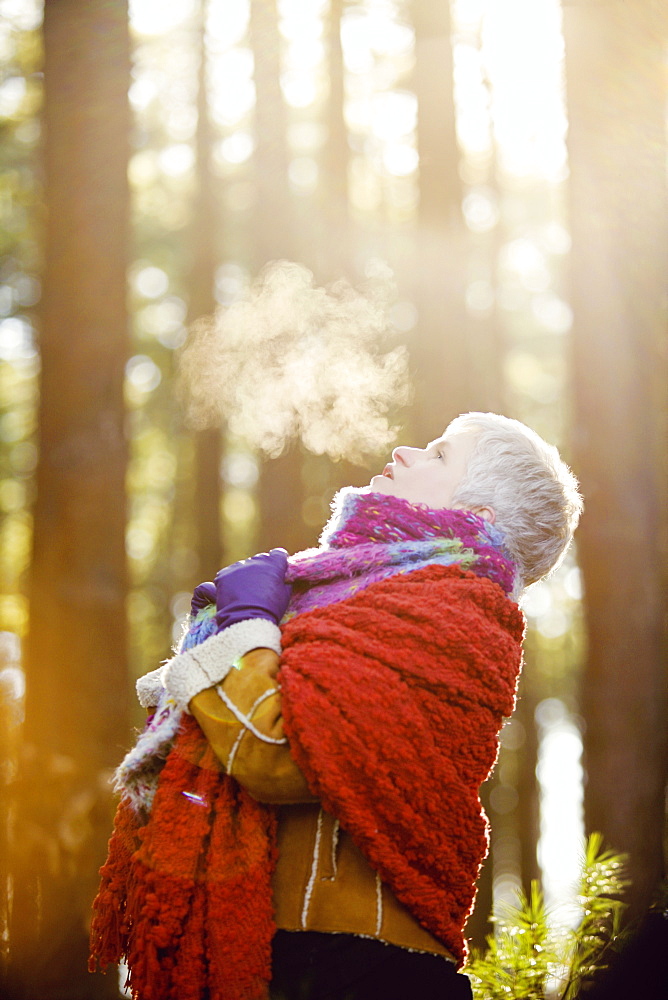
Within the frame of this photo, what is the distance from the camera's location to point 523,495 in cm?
216

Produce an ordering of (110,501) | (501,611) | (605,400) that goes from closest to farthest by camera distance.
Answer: (501,611) → (110,501) → (605,400)

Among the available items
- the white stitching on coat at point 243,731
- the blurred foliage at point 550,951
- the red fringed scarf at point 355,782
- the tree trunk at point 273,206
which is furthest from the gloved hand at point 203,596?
the tree trunk at point 273,206

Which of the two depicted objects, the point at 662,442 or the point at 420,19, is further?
the point at 420,19

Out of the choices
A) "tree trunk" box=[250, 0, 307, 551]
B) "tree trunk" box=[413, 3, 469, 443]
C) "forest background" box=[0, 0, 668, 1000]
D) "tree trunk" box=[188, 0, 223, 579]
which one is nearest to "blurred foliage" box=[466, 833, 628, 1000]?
"forest background" box=[0, 0, 668, 1000]

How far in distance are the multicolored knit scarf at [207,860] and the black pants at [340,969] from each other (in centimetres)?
6

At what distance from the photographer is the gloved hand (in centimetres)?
203

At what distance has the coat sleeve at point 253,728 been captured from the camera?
5.48 feet

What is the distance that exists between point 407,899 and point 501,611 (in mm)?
681

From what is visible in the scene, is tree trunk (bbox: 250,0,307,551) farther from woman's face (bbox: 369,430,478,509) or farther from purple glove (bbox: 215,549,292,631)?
purple glove (bbox: 215,549,292,631)

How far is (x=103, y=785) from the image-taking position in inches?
191

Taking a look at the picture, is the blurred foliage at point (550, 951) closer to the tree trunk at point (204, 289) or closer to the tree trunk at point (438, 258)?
the tree trunk at point (438, 258)

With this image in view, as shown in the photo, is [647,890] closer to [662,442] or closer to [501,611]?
[662,442]

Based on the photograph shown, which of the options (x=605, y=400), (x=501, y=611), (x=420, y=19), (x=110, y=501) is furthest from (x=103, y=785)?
(x=420, y=19)

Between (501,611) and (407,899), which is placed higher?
(501,611)
